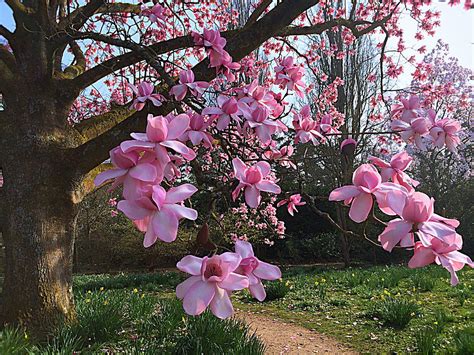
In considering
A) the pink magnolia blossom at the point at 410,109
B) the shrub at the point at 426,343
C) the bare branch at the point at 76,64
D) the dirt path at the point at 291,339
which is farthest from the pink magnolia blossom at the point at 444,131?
the bare branch at the point at 76,64

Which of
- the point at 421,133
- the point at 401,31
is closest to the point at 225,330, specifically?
the point at 421,133

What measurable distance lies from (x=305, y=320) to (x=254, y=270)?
4.51m

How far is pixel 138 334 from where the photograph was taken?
3535 mm

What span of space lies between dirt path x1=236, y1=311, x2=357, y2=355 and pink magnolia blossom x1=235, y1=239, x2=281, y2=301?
9.61ft

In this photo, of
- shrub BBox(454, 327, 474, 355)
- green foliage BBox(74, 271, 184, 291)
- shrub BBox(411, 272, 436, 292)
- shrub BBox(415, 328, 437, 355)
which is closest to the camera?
shrub BBox(454, 327, 474, 355)

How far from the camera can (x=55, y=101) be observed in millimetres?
3779

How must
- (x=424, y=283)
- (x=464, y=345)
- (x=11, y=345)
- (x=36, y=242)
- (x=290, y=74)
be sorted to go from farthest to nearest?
(x=424, y=283) → (x=36, y=242) → (x=464, y=345) → (x=11, y=345) → (x=290, y=74)

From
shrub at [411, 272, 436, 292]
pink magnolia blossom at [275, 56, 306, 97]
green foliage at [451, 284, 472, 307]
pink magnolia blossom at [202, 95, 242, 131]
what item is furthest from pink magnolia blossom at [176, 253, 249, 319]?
shrub at [411, 272, 436, 292]

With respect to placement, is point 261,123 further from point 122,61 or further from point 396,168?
point 122,61

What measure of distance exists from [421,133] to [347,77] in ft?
39.3

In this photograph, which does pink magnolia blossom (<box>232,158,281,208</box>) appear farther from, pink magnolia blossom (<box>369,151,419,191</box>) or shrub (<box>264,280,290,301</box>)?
shrub (<box>264,280,290,301</box>)

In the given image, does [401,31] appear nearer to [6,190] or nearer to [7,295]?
[6,190]

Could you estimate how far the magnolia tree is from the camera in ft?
2.92

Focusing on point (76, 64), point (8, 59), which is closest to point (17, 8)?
point (8, 59)
